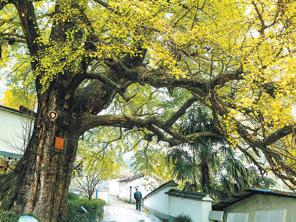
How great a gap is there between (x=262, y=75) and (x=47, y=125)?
5.61 metres

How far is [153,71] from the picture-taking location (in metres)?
7.56

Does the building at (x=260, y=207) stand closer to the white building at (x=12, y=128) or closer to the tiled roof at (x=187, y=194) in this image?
the tiled roof at (x=187, y=194)

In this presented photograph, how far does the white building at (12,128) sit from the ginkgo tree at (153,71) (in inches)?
81.8

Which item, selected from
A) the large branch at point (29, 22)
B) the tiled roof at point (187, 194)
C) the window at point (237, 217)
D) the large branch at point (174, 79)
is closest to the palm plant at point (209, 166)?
the tiled roof at point (187, 194)

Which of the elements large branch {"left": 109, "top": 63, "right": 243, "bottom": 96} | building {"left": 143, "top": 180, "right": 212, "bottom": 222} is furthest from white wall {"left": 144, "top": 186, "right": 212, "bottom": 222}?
large branch {"left": 109, "top": 63, "right": 243, "bottom": 96}

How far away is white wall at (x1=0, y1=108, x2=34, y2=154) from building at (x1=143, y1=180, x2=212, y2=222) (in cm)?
621

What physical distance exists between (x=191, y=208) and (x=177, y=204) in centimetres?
207

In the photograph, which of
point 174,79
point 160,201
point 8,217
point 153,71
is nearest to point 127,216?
point 160,201

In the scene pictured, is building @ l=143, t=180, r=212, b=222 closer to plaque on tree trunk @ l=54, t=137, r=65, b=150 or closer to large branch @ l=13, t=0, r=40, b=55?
plaque on tree trunk @ l=54, t=137, r=65, b=150

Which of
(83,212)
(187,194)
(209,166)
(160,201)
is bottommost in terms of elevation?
(83,212)

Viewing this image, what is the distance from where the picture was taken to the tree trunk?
770 centimetres

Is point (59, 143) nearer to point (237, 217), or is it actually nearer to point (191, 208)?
point (237, 217)

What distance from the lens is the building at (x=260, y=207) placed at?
18.4 ft

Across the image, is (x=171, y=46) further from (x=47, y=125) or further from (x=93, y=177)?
(x=93, y=177)
